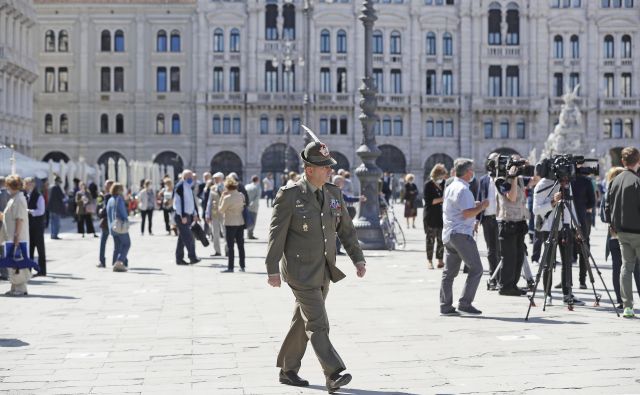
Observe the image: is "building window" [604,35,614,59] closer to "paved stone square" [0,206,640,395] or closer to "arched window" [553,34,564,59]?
"arched window" [553,34,564,59]

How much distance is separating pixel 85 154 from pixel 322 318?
62.3m

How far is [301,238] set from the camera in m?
8.07

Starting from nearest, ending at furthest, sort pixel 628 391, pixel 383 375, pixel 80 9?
pixel 628 391
pixel 383 375
pixel 80 9

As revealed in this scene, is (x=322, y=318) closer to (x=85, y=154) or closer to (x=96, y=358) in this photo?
(x=96, y=358)

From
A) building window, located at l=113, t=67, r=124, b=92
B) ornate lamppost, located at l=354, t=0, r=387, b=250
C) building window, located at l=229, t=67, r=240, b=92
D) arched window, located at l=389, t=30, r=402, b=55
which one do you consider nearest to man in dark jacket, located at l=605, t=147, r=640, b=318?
ornate lamppost, located at l=354, t=0, r=387, b=250

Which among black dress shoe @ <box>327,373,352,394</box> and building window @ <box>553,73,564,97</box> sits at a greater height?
building window @ <box>553,73,564,97</box>

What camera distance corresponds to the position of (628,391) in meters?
7.76

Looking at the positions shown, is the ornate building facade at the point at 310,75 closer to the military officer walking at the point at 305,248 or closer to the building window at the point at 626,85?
the building window at the point at 626,85

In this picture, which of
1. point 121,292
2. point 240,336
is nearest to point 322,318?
point 240,336

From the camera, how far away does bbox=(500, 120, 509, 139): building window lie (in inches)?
2761

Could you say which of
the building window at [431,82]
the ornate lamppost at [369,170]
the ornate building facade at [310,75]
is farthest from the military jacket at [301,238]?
the building window at [431,82]

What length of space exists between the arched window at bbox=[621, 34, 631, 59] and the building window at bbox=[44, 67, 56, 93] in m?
37.0

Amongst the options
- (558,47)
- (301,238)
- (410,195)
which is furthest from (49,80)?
(301,238)

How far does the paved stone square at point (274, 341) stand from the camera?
8.23 metres
